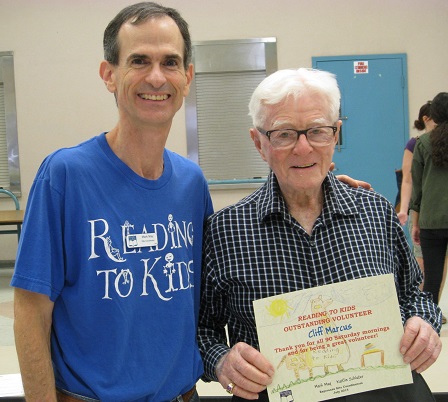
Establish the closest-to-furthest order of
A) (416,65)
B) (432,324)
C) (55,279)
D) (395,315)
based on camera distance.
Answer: (55,279) < (395,315) < (432,324) < (416,65)

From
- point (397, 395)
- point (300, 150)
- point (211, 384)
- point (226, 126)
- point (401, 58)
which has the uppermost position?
point (401, 58)

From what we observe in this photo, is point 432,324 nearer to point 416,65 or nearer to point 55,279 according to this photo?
point 55,279

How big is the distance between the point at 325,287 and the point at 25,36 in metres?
7.25

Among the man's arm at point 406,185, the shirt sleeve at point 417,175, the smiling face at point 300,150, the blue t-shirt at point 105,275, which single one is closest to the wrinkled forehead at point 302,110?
the smiling face at point 300,150

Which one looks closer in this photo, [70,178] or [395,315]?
→ [70,178]

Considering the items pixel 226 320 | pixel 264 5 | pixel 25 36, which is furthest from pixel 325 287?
pixel 25 36

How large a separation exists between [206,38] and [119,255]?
657 cm

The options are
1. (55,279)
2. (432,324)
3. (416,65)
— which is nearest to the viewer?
(55,279)

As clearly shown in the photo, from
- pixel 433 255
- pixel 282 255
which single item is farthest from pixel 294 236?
pixel 433 255

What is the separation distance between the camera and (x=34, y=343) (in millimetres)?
1221

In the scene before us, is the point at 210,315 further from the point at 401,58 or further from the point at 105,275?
the point at 401,58

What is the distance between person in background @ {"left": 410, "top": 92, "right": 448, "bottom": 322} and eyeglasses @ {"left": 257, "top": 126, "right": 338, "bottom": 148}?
8.08ft

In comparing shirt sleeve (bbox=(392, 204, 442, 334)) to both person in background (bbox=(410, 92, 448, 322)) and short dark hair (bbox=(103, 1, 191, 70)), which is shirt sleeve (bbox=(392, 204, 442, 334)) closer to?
short dark hair (bbox=(103, 1, 191, 70))

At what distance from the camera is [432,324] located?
146cm
